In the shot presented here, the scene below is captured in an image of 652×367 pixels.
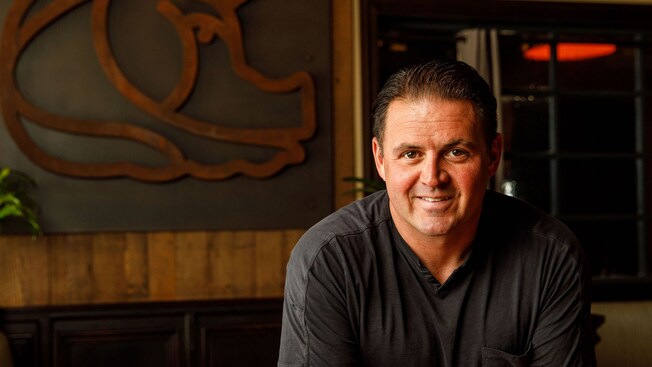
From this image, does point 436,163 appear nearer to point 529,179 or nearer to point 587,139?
point 529,179

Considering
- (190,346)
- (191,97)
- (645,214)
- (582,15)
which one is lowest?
(190,346)

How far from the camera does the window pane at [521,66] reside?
4.08 m

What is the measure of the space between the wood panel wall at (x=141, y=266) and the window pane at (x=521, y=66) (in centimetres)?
143

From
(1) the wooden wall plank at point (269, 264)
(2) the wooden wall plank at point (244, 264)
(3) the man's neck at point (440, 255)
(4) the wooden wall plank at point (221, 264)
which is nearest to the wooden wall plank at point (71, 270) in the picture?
(4) the wooden wall plank at point (221, 264)

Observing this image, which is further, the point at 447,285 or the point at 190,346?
the point at 190,346

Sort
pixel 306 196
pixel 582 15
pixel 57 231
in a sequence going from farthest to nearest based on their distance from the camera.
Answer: pixel 582 15
pixel 306 196
pixel 57 231

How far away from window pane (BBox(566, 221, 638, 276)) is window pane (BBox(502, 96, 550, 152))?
1.56 ft

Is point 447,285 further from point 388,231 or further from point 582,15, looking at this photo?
point 582,15

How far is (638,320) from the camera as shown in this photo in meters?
3.82

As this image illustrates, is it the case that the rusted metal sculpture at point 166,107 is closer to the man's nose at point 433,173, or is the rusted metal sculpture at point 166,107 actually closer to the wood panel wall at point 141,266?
the wood panel wall at point 141,266

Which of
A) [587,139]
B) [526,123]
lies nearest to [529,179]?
[526,123]

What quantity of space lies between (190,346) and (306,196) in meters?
0.88

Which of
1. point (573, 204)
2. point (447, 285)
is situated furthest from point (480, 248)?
point (573, 204)

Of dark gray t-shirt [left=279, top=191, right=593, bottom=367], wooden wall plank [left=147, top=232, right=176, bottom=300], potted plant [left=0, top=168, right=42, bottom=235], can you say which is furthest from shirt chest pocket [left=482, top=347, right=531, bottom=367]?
potted plant [left=0, top=168, right=42, bottom=235]
